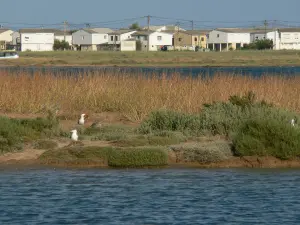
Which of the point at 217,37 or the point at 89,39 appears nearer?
the point at 89,39

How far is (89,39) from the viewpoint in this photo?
137375 mm

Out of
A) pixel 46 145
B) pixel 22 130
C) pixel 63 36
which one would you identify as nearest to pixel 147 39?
pixel 63 36

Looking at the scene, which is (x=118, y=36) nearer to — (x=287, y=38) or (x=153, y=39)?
(x=153, y=39)

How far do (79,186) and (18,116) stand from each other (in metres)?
7.91

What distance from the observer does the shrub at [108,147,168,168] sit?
1817 cm

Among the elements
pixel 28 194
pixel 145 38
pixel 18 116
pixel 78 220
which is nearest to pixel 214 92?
pixel 18 116

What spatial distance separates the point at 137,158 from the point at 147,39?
376 feet

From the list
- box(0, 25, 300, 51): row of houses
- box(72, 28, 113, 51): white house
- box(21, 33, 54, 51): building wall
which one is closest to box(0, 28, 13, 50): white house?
box(0, 25, 300, 51): row of houses

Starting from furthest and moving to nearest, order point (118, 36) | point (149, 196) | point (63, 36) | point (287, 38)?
point (63, 36)
point (287, 38)
point (118, 36)
point (149, 196)

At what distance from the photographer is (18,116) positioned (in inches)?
931

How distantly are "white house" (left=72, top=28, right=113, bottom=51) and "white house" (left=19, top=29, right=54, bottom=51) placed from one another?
5.59 metres

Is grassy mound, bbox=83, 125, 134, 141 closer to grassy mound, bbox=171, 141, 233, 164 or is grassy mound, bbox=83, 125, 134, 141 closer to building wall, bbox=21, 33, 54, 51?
grassy mound, bbox=171, 141, 233, 164

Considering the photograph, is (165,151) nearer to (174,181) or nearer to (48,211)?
(174,181)

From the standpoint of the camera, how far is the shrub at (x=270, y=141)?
17.9m
